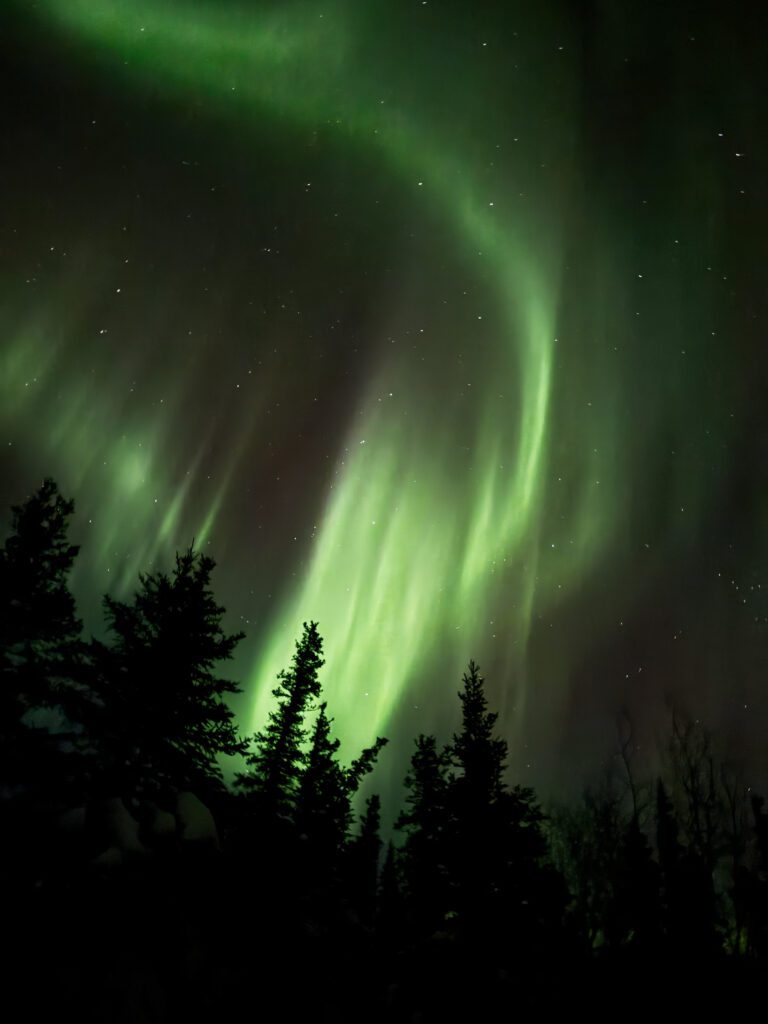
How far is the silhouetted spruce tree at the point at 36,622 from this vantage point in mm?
12562

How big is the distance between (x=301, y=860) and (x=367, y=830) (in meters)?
28.2

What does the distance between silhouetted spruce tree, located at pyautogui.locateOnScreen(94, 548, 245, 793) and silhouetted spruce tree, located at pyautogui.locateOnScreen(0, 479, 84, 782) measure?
1076 mm

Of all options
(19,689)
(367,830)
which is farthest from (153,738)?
(367,830)

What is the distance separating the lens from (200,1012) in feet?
24.5

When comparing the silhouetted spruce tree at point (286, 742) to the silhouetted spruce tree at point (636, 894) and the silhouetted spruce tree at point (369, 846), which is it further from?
the silhouetted spruce tree at point (636, 894)

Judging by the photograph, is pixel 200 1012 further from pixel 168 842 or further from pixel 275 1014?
pixel 168 842

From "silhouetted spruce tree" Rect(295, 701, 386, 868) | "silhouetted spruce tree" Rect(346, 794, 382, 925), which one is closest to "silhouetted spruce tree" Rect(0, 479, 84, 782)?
"silhouetted spruce tree" Rect(295, 701, 386, 868)

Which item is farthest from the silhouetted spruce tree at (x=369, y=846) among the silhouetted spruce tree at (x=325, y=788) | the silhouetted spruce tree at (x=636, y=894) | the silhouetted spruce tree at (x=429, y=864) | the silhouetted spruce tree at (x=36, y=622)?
the silhouetted spruce tree at (x=36, y=622)

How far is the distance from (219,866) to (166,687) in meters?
6.29

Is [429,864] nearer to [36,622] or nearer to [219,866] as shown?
[219,866]

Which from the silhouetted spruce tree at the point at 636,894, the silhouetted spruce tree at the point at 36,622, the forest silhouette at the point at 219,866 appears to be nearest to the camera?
the forest silhouette at the point at 219,866

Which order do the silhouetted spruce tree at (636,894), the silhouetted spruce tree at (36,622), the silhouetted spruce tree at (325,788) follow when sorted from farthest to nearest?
1. the silhouetted spruce tree at (636,894)
2. the silhouetted spruce tree at (325,788)
3. the silhouetted spruce tree at (36,622)

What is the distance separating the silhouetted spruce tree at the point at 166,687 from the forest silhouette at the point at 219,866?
0.18 feet

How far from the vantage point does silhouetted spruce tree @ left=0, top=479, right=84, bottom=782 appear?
1256 centimetres
